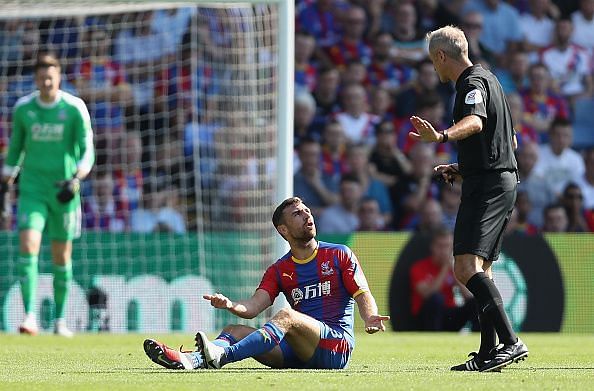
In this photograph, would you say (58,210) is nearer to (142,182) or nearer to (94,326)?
(94,326)

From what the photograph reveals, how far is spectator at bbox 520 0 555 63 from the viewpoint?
17.2 metres

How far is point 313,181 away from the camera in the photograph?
15.6m

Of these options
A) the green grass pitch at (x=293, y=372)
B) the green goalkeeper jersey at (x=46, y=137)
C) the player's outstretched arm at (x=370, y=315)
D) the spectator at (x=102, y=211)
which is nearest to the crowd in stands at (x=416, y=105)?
Answer: the spectator at (x=102, y=211)

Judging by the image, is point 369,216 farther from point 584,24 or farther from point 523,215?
point 584,24

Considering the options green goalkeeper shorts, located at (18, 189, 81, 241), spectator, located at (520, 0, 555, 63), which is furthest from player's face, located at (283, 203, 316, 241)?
spectator, located at (520, 0, 555, 63)

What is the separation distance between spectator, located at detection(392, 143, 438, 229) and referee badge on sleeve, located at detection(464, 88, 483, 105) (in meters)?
8.95

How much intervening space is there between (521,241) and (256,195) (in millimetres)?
3192

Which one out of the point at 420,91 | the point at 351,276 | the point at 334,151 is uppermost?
the point at 420,91

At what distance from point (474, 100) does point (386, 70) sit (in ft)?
33.7

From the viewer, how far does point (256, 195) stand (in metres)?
14.7

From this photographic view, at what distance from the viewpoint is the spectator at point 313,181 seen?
15492 millimetres

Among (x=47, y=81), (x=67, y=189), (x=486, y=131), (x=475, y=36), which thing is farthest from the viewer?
(x=475, y=36)

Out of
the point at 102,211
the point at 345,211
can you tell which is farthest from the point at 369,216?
the point at 102,211

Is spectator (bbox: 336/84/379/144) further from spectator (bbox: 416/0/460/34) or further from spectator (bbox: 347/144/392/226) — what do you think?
spectator (bbox: 416/0/460/34)
